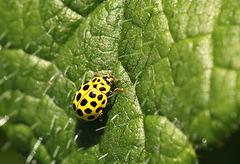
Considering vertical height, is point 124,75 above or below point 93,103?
above

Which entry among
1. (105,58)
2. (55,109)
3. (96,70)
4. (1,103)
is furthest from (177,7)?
(1,103)

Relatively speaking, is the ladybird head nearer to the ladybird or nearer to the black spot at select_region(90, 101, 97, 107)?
the ladybird

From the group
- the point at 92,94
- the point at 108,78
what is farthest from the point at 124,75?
the point at 92,94

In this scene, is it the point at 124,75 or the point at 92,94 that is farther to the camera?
the point at 92,94

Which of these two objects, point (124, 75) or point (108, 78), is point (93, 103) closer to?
A: point (108, 78)

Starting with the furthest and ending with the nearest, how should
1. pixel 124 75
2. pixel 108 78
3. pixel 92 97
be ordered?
1. pixel 92 97
2. pixel 108 78
3. pixel 124 75

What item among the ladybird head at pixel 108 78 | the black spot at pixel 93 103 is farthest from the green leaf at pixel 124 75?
the black spot at pixel 93 103

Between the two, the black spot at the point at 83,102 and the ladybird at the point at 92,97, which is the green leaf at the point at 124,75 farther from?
the black spot at the point at 83,102

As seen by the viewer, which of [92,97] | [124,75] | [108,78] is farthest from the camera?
[92,97]

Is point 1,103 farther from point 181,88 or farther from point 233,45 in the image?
point 233,45
